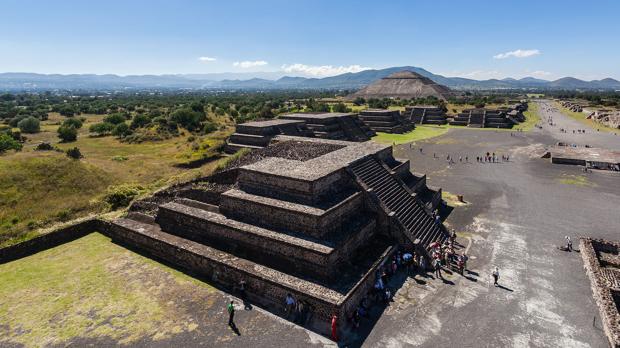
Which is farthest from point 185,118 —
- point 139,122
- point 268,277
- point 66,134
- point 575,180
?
point 575,180

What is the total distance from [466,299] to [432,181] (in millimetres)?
16693

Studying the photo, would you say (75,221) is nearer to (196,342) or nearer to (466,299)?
(196,342)

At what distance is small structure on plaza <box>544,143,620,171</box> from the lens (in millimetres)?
31547

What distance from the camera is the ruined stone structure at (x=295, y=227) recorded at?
12359 millimetres

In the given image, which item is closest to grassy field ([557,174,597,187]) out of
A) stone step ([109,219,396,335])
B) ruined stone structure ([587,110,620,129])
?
stone step ([109,219,396,335])

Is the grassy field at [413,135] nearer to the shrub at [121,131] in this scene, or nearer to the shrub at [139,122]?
the shrub at [121,131]

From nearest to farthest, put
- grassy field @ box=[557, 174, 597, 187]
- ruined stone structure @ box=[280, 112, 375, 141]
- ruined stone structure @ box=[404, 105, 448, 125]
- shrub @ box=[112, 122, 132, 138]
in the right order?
grassy field @ box=[557, 174, 597, 187] < ruined stone structure @ box=[280, 112, 375, 141] < shrub @ box=[112, 122, 132, 138] < ruined stone structure @ box=[404, 105, 448, 125]

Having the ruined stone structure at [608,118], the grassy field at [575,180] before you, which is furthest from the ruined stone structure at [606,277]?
the ruined stone structure at [608,118]

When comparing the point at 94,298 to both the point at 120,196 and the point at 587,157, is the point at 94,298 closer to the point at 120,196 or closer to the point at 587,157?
the point at 120,196

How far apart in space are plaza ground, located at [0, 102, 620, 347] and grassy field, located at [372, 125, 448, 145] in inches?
1091

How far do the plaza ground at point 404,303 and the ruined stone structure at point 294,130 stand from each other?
613 inches

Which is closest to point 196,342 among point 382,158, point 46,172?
point 382,158

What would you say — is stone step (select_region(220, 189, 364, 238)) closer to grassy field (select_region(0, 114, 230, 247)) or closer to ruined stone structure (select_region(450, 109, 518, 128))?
grassy field (select_region(0, 114, 230, 247))

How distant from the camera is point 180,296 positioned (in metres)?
12.9
